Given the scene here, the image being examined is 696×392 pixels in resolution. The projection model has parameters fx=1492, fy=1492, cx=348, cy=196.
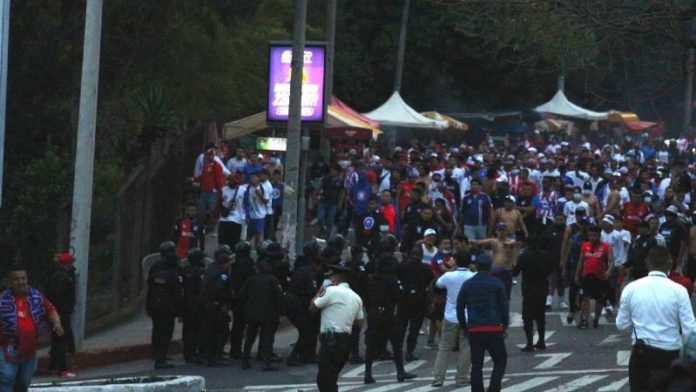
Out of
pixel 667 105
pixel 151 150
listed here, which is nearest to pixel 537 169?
pixel 151 150

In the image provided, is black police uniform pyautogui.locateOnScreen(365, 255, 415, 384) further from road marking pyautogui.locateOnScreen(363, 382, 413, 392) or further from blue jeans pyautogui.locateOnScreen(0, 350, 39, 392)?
blue jeans pyautogui.locateOnScreen(0, 350, 39, 392)

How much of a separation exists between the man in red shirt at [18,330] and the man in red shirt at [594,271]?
9.22 m

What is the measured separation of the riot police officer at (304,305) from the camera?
18.7m

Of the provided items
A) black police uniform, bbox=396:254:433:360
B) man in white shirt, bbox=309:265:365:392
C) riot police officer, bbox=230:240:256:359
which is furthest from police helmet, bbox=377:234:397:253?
man in white shirt, bbox=309:265:365:392

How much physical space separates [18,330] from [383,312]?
5289 mm

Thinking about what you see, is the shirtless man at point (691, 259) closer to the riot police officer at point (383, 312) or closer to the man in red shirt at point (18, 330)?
the riot police officer at point (383, 312)

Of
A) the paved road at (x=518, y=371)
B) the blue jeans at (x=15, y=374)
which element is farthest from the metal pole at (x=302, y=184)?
the blue jeans at (x=15, y=374)

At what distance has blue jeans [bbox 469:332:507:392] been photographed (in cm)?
1496

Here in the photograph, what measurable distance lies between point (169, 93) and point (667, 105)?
35299 mm

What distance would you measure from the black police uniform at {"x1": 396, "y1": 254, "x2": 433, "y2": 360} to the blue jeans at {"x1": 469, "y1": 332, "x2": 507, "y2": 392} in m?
3.40

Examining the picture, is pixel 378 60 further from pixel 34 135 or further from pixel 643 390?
pixel 643 390

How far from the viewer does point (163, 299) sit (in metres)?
18.7

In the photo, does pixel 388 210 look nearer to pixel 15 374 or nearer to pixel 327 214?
pixel 327 214

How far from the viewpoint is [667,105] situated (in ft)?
193
